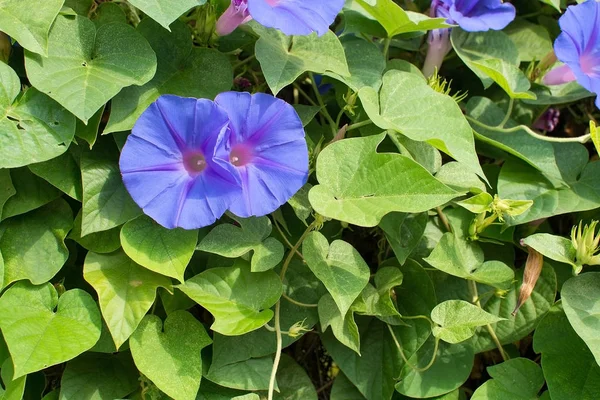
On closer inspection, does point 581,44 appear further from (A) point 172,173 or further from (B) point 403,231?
(A) point 172,173

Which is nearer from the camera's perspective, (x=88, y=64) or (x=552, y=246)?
(x=88, y=64)

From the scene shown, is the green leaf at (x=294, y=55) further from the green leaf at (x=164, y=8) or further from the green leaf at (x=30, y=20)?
the green leaf at (x=30, y=20)

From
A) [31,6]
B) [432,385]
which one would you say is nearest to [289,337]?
[432,385]

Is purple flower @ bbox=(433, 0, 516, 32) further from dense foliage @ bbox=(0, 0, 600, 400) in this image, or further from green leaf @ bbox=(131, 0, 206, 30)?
green leaf @ bbox=(131, 0, 206, 30)

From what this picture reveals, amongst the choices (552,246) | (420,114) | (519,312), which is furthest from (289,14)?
(519,312)

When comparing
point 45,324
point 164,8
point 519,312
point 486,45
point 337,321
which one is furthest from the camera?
point 486,45

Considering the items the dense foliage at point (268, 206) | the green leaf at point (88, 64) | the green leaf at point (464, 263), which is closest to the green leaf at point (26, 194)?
the dense foliage at point (268, 206)
